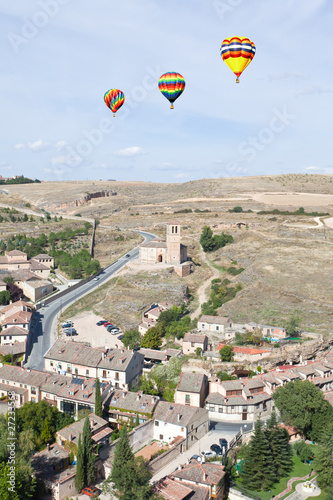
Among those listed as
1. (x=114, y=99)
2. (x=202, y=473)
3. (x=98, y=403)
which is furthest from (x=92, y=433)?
(x=114, y=99)

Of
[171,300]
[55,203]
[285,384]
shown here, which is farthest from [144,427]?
[55,203]

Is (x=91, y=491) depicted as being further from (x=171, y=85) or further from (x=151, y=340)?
(x=171, y=85)

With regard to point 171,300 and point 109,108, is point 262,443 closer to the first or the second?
point 171,300

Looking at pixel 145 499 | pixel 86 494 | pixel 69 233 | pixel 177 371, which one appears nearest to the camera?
pixel 145 499

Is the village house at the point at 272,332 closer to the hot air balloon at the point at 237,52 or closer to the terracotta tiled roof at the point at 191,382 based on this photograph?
the terracotta tiled roof at the point at 191,382

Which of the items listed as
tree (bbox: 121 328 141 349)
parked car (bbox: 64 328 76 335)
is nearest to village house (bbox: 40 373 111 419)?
tree (bbox: 121 328 141 349)

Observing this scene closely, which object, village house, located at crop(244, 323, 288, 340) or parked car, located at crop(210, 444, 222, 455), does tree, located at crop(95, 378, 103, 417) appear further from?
village house, located at crop(244, 323, 288, 340)
